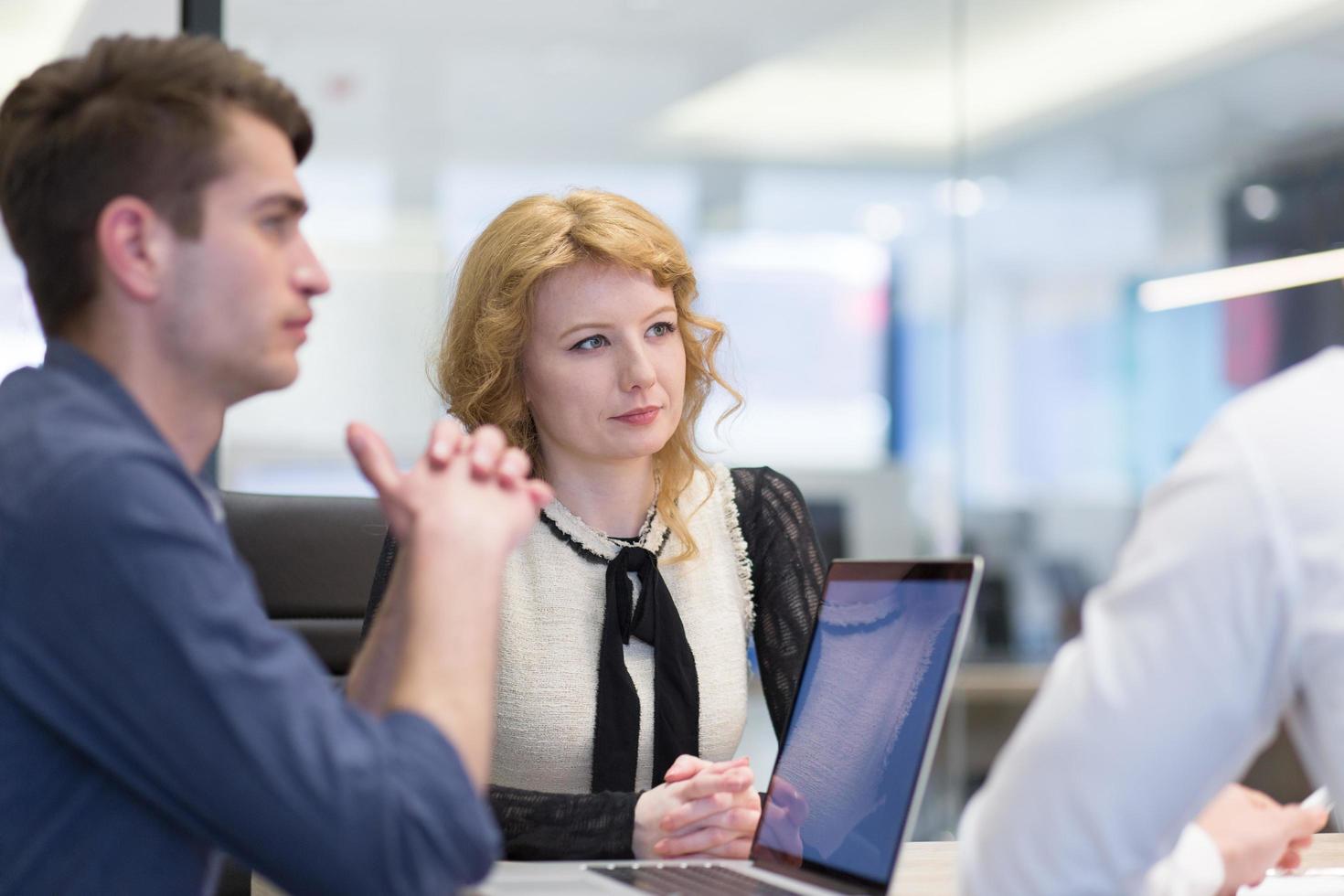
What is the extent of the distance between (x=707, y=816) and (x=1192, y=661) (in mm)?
693

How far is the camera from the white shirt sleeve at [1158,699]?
0.87 m

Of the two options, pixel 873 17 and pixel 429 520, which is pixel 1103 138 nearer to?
pixel 873 17

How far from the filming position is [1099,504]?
4551 millimetres

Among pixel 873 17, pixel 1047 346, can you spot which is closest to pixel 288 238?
pixel 873 17

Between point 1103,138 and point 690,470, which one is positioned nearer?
point 690,470

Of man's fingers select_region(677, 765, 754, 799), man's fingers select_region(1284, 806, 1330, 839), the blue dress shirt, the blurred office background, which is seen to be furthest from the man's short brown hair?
the blurred office background

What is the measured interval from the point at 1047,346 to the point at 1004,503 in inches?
19.2

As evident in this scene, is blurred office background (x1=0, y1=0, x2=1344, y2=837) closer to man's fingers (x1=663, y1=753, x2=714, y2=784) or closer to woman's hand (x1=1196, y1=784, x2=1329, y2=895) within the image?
man's fingers (x1=663, y1=753, x2=714, y2=784)

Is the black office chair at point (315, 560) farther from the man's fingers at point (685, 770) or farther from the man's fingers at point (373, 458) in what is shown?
the man's fingers at point (373, 458)

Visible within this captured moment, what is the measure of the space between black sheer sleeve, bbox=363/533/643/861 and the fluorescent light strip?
3.38 m

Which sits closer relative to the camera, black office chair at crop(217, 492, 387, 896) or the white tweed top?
the white tweed top

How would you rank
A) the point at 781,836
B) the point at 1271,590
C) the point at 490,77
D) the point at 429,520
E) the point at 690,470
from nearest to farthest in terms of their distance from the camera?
the point at 1271,590 → the point at 429,520 → the point at 781,836 → the point at 690,470 → the point at 490,77

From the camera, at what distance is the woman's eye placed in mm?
1930

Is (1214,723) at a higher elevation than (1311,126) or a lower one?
lower
